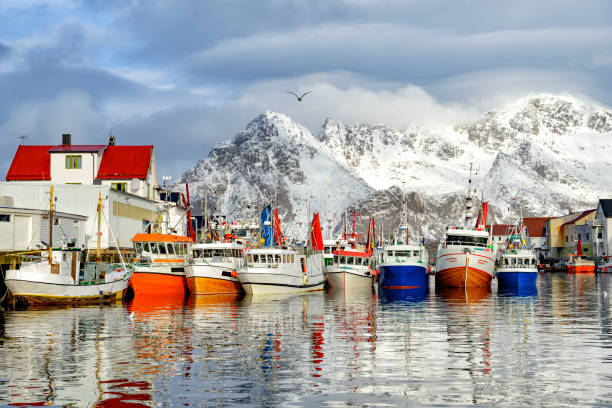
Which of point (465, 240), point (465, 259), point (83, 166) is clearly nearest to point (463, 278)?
point (465, 259)

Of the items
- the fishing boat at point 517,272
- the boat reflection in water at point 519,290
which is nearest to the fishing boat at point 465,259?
the fishing boat at point 517,272

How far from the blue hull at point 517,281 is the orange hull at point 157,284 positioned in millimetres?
34451

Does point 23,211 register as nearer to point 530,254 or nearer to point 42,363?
point 42,363

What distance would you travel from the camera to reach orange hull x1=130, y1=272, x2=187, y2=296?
244 feet

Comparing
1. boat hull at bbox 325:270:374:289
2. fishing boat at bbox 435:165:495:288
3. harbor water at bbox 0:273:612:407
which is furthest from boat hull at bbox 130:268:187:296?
fishing boat at bbox 435:165:495:288

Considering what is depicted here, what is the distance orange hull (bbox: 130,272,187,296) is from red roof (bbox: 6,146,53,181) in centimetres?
3202

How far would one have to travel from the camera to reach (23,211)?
71.6m

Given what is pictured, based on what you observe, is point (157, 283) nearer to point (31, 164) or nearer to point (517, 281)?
point (31, 164)

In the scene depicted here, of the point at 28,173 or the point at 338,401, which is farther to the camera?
the point at 28,173

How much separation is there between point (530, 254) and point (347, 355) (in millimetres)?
65840

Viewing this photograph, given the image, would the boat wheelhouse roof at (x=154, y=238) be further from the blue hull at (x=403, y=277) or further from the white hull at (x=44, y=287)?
the blue hull at (x=403, y=277)

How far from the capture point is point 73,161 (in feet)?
335

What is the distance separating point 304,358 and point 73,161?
77606 millimetres

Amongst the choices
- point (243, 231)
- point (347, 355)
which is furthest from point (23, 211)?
point (243, 231)
